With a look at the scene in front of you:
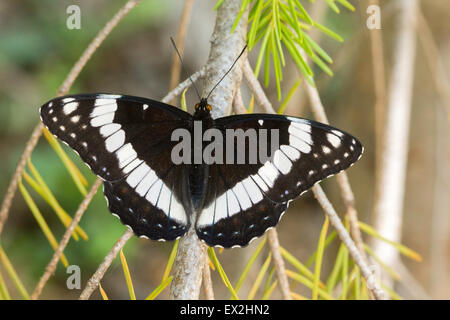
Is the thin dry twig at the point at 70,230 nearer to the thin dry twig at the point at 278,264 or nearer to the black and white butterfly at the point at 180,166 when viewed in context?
the black and white butterfly at the point at 180,166

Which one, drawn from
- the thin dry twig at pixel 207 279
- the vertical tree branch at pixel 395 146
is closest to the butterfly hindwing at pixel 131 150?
the thin dry twig at pixel 207 279

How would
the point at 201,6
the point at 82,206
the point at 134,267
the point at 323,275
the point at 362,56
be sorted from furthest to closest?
the point at 201,6 < the point at 134,267 < the point at 323,275 < the point at 362,56 < the point at 82,206

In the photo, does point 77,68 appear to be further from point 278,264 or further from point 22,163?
point 278,264

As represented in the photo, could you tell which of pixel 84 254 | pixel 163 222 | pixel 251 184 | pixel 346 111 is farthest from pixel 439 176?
pixel 84 254

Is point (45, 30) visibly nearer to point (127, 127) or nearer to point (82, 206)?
point (127, 127)

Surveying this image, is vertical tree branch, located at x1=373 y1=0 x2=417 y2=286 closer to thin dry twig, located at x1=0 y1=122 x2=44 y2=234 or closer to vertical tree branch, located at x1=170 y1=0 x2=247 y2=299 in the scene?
vertical tree branch, located at x1=170 y1=0 x2=247 y2=299
